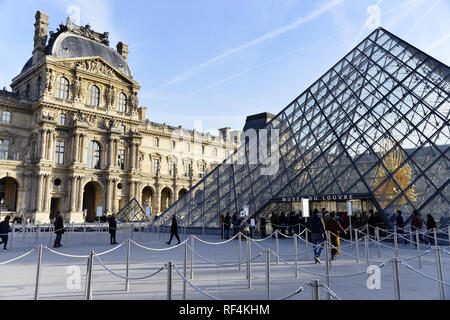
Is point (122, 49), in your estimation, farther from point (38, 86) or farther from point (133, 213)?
point (133, 213)

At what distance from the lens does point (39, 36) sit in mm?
38344

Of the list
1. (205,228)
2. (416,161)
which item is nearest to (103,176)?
(205,228)

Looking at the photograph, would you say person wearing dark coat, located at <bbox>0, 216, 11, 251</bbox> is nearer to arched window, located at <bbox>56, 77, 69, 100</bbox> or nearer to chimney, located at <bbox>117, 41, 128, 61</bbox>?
arched window, located at <bbox>56, 77, 69, 100</bbox>

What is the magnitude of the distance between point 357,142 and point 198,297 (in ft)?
42.0

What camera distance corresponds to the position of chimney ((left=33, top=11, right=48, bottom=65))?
3816 centimetres

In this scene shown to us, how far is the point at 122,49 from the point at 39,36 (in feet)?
34.8

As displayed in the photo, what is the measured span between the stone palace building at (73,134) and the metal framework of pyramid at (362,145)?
62.9 feet

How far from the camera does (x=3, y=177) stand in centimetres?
3200

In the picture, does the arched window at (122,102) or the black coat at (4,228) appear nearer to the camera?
the black coat at (4,228)

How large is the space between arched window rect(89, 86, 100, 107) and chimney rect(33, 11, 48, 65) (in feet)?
22.1

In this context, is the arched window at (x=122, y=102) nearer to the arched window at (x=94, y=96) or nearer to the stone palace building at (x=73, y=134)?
the stone palace building at (x=73, y=134)

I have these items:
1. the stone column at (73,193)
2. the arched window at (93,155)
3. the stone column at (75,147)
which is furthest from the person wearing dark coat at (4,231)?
the arched window at (93,155)

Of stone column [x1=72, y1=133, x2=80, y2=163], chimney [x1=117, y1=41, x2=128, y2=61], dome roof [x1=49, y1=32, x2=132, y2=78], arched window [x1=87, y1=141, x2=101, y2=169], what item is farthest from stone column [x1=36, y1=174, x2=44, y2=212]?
chimney [x1=117, y1=41, x2=128, y2=61]

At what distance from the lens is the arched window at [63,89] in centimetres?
3591
